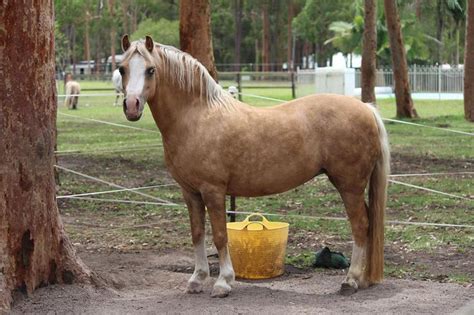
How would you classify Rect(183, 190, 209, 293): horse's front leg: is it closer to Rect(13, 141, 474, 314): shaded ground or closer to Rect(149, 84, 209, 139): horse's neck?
Rect(13, 141, 474, 314): shaded ground

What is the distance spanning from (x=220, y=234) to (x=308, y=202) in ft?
16.8

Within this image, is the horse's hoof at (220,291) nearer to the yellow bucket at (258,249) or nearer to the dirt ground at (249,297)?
the dirt ground at (249,297)

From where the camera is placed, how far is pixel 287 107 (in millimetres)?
6523

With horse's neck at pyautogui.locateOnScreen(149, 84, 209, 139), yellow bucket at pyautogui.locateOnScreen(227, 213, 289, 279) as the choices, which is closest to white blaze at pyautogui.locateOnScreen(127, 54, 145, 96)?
horse's neck at pyautogui.locateOnScreen(149, 84, 209, 139)

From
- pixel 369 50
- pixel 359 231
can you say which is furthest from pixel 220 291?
pixel 369 50

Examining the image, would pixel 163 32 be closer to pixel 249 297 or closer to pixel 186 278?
pixel 186 278

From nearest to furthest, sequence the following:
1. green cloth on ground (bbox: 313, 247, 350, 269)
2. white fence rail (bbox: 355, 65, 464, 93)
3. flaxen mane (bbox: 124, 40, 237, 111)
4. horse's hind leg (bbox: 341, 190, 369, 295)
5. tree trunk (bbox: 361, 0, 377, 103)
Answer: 1. flaxen mane (bbox: 124, 40, 237, 111)
2. horse's hind leg (bbox: 341, 190, 369, 295)
3. green cloth on ground (bbox: 313, 247, 350, 269)
4. tree trunk (bbox: 361, 0, 377, 103)
5. white fence rail (bbox: 355, 65, 464, 93)

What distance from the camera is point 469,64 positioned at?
23.8 metres

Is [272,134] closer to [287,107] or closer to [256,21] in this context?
[287,107]

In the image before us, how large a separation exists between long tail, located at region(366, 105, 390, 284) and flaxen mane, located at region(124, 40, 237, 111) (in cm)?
A: 125

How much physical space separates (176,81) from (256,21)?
79806mm

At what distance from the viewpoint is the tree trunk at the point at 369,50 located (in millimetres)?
22609

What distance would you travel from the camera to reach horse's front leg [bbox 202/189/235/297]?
6.11 meters

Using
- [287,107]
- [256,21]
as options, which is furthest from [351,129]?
[256,21]
